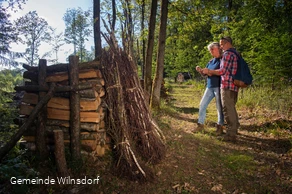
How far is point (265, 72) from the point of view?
26.5 feet

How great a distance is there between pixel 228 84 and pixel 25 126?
13.0 ft

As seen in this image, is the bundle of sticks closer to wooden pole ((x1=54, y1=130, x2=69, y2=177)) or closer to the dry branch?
the dry branch

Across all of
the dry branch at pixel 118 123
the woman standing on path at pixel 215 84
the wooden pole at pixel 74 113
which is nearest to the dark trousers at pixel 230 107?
the woman standing on path at pixel 215 84

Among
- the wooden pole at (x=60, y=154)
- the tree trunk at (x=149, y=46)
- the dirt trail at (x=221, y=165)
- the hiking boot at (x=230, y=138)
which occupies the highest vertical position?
the tree trunk at (x=149, y=46)

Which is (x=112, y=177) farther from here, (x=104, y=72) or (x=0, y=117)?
(x=0, y=117)

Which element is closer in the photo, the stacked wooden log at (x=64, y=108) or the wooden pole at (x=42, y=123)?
the wooden pole at (x=42, y=123)

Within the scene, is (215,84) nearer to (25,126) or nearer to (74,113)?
(74,113)

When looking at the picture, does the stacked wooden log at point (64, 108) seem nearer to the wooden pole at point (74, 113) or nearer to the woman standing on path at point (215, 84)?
the wooden pole at point (74, 113)

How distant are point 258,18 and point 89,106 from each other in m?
9.62

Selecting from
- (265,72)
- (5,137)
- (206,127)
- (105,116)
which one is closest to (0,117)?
(5,137)

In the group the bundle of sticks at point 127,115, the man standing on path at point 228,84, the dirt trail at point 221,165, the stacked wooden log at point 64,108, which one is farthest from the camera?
the man standing on path at point 228,84

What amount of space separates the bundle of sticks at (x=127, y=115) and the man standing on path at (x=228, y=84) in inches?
71.3

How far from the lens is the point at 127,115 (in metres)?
3.58

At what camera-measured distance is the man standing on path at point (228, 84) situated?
13.8ft
